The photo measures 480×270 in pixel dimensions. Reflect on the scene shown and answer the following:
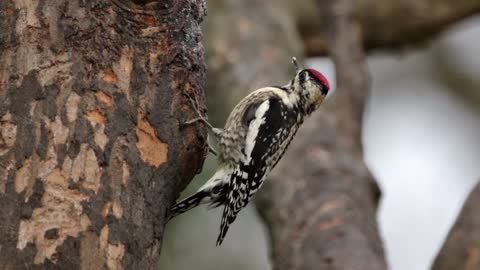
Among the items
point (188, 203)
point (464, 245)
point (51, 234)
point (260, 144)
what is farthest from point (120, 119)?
point (464, 245)

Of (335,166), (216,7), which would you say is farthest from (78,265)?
(216,7)

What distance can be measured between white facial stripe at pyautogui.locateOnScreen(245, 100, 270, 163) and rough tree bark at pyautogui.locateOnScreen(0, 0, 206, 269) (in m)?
1.12

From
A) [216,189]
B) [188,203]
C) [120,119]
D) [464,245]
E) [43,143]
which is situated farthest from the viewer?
[216,189]

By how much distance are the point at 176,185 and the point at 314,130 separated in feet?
8.59

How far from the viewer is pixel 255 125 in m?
4.78

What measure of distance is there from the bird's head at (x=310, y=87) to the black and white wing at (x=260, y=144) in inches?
4.3

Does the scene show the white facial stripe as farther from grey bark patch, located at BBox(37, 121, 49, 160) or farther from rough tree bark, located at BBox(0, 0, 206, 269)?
grey bark patch, located at BBox(37, 121, 49, 160)

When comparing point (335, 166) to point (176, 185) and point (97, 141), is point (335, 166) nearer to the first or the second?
point (176, 185)

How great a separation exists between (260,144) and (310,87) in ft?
1.66

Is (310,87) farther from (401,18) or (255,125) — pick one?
(401,18)

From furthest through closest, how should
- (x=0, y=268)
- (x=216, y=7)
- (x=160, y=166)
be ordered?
1. (x=216, y=7)
2. (x=160, y=166)
3. (x=0, y=268)

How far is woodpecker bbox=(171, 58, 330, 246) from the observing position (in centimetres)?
456

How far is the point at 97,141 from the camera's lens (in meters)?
3.26

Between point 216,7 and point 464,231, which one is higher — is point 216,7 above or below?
above
